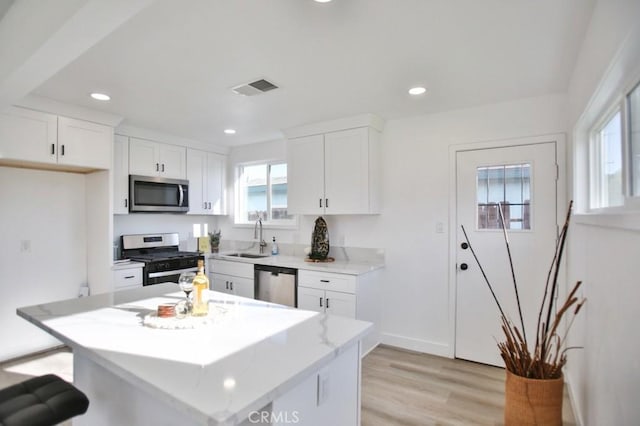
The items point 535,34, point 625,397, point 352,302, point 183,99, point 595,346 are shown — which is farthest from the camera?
point 352,302

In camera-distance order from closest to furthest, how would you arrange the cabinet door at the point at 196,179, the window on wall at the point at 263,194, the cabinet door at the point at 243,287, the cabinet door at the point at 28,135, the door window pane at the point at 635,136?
the door window pane at the point at 635,136 < the cabinet door at the point at 28,135 < the cabinet door at the point at 243,287 < the cabinet door at the point at 196,179 < the window on wall at the point at 263,194

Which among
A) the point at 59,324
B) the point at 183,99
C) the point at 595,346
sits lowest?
the point at 595,346

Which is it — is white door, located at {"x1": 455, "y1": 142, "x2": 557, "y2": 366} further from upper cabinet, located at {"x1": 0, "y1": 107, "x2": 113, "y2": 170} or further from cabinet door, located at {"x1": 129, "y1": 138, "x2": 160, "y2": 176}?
upper cabinet, located at {"x1": 0, "y1": 107, "x2": 113, "y2": 170}

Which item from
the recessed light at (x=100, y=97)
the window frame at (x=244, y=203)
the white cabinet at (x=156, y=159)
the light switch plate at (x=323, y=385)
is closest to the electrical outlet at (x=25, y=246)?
the white cabinet at (x=156, y=159)

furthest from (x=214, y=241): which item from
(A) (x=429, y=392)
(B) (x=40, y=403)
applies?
(B) (x=40, y=403)

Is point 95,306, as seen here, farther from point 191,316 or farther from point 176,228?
point 176,228

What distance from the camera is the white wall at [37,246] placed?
129 inches

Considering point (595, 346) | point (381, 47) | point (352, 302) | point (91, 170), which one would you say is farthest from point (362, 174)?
point (91, 170)

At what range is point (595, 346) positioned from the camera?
Answer: 5.92 feet

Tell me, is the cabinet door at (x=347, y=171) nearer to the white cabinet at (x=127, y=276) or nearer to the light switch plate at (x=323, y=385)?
the white cabinet at (x=127, y=276)

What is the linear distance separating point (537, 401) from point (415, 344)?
1671mm

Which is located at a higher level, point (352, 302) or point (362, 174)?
point (362, 174)

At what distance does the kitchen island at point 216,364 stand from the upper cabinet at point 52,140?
181 centimetres

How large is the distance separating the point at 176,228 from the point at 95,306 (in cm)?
295
